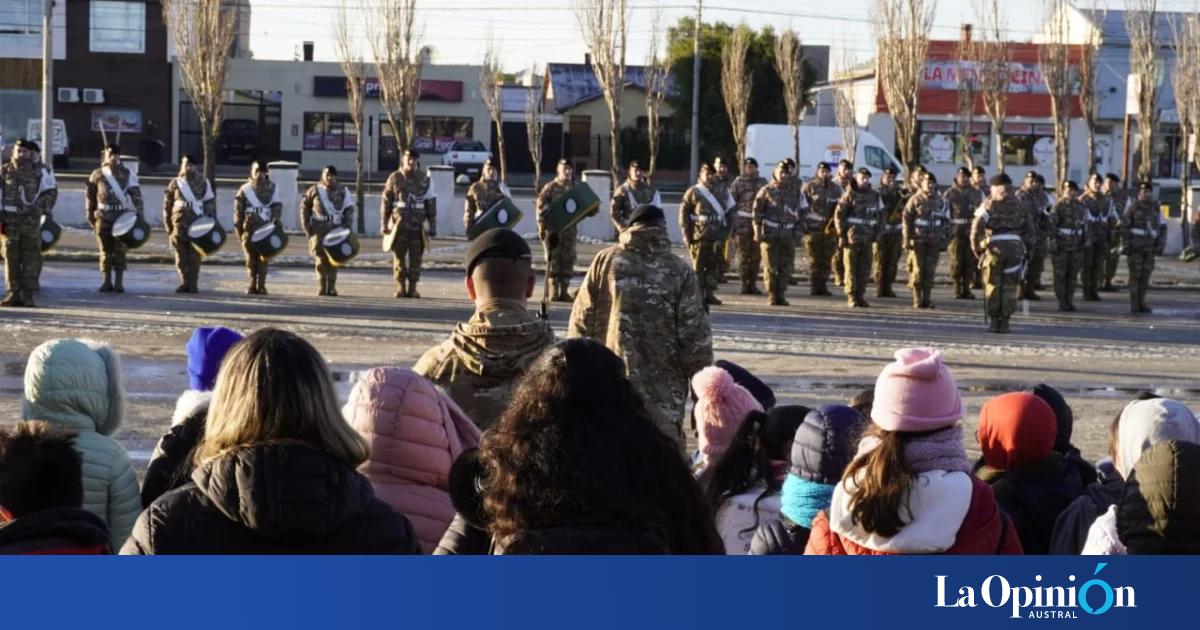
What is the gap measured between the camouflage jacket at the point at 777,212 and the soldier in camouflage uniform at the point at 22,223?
8866mm

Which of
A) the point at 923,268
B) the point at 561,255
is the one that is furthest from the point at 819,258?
the point at 561,255

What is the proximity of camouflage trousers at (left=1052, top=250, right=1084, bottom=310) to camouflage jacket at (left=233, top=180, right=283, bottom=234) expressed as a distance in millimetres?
10437

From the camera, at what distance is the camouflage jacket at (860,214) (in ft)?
71.2

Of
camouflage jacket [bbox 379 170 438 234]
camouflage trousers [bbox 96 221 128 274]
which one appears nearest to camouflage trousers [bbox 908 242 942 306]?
camouflage jacket [bbox 379 170 438 234]

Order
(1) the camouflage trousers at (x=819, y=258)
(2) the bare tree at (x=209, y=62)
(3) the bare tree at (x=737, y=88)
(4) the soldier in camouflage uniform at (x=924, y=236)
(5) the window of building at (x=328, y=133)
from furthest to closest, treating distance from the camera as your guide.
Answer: (5) the window of building at (x=328, y=133)
(3) the bare tree at (x=737, y=88)
(2) the bare tree at (x=209, y=62)
(1) the camouflage trousers at (x=819, y=258)
(4) the soldier in camouflage uniform at (x=924, y=236)

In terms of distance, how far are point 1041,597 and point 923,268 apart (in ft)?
59.4

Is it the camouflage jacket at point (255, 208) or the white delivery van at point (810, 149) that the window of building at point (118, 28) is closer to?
the white delivery van at point (810, 149)

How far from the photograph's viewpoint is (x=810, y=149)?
1861 inches

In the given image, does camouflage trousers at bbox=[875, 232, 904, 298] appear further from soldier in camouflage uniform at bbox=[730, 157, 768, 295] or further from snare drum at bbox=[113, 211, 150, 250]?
snare drum at bbox=[113, 211, 150, 250]

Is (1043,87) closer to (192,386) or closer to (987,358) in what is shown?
(987,358)

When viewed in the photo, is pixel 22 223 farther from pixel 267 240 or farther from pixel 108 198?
pixel 267 240

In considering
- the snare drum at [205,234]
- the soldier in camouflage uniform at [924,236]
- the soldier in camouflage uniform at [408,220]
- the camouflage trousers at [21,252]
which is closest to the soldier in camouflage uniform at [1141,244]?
the soldier in camouflage uniform at [924,236]

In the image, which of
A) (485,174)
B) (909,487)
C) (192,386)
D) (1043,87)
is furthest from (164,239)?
(1043,87)

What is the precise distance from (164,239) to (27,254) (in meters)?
11.3
